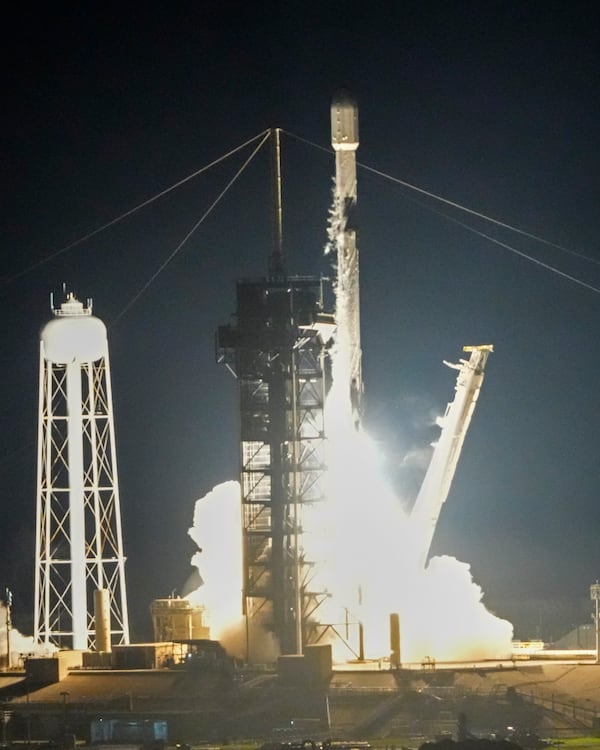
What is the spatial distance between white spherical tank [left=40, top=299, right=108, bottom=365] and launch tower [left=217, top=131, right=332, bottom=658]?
7532 mm

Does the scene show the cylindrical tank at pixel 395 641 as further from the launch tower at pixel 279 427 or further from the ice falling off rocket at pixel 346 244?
the ice falling off rocket at pixel 346 244

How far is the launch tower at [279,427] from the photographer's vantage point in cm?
7669

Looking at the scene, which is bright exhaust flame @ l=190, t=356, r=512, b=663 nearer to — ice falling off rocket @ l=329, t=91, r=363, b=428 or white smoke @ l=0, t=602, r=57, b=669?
ice falling off rocket @ l=329, t=91, r=363, b=428

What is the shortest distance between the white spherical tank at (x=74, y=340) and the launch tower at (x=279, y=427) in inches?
297

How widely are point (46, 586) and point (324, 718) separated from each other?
1599 cm

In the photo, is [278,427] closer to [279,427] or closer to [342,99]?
[279,427]

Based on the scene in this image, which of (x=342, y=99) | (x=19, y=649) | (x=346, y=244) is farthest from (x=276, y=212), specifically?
(x=19, y=649)

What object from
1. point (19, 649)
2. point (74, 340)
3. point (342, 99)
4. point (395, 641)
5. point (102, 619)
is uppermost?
point (342, 99)

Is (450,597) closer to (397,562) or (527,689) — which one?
(397,562)

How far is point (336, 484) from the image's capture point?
80.2 meters

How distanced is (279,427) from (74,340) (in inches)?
414

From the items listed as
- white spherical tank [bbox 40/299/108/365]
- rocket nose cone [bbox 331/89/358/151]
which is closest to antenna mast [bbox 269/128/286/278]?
rocket nose cone [bbox 331/89/358/151]

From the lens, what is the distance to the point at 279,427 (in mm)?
76812

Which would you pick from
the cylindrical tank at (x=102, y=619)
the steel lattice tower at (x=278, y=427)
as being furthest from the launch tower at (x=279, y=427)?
the cylindrical tank at (x=102, y=619)
